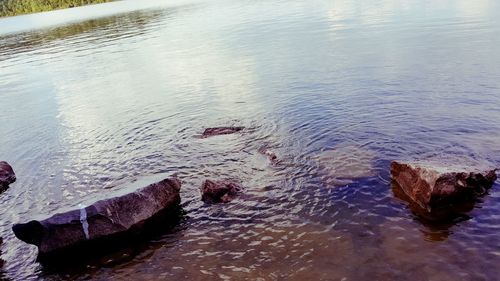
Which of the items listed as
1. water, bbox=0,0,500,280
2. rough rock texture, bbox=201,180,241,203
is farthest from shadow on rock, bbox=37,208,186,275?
rough rock texture, bbox=201,180,241,203

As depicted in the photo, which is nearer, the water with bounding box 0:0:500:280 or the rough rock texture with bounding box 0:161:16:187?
the water with bounding box 0:0:500:280

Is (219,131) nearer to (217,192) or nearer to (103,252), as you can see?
(217,192)

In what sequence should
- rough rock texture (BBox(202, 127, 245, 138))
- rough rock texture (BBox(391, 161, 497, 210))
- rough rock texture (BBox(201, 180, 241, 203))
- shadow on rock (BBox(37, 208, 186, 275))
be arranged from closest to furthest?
1. shadow on rock (BBox(37, 208, 186, 275))
2. rough rock texture (BBox(391, 161, 497, 210))
3. rough rock texture (BBox(201, 180, 241, 203))
4. rough rock texture (BBox(202, 127, 245, 138))

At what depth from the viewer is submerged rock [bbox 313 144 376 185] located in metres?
14.5

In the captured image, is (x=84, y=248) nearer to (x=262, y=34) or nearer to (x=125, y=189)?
(x=125, y=189)

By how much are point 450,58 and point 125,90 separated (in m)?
22.8

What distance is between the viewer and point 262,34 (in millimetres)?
50844

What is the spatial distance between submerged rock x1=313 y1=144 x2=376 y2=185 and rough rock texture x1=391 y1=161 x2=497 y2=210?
191 cm

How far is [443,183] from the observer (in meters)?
12.0

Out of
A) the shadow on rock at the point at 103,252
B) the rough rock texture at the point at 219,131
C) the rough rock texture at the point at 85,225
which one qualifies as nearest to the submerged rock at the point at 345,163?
the rough rock texture at the point at 219,131

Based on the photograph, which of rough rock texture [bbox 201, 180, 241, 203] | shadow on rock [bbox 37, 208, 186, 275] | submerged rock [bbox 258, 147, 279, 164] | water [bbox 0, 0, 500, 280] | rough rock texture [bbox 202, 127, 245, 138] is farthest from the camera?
rough rock texture [bbox 202, 127, 245, 138]

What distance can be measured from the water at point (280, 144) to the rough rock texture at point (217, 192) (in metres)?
0.38

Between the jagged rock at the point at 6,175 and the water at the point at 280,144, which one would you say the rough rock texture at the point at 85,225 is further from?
the jagged rock at the point at 6,175

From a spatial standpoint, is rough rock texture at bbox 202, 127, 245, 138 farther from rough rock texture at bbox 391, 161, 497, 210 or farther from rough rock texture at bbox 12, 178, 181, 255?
rough rock texture at bbox 391, 161, 497, 210
